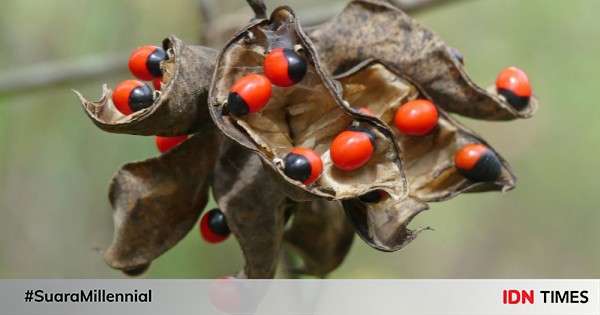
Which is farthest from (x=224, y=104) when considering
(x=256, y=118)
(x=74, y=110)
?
(x=74, y=110)

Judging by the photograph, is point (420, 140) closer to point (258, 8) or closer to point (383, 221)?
point (383, 221)

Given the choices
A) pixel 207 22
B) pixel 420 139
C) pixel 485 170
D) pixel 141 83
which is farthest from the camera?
pixel 207 22

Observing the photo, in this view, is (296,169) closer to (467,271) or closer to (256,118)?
(256,118)

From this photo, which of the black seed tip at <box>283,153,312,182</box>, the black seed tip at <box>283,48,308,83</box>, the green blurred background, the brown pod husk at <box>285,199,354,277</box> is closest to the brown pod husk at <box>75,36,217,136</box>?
the black seed tip at <box>283,48,308,83</box>

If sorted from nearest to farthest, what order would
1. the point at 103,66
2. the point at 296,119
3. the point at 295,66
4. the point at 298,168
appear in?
1. the point at 298,168
2. the point at 295,66
3. the point at 296,119
4. the point at 103,66

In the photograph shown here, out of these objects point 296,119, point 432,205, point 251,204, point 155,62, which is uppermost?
point 155,62

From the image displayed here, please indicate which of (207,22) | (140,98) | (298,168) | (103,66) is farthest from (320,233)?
(103,66)

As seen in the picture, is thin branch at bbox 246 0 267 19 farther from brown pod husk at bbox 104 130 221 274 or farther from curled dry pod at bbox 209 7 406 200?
brown pod husk at bbox 104 130 221 274
